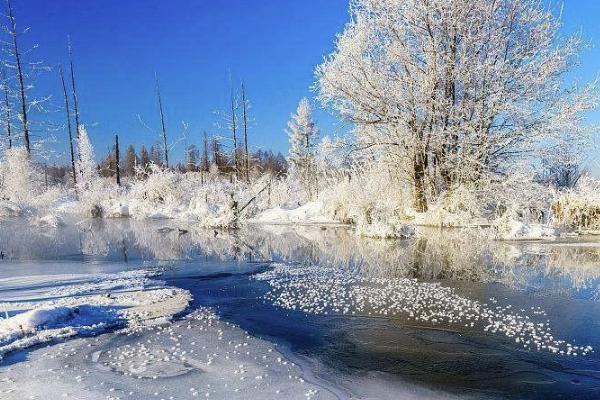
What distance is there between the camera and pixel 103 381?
4.16 m

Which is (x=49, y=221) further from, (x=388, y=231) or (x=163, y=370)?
(x=163, y=370)

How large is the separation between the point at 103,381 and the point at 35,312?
2079 millimetres

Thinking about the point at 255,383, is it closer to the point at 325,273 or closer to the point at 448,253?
the point at 325,273

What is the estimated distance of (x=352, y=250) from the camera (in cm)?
1206

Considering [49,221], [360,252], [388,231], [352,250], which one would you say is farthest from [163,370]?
[49,221]

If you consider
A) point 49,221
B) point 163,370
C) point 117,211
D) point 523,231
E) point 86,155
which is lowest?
point 163,370

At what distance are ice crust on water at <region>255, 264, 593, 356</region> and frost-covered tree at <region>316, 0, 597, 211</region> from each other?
1023cm

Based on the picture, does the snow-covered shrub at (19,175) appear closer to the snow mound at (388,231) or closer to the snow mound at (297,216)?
the snow mound at (297,216)

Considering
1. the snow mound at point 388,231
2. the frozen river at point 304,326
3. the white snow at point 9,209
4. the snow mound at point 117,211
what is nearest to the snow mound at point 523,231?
the snow mound at point 388,231

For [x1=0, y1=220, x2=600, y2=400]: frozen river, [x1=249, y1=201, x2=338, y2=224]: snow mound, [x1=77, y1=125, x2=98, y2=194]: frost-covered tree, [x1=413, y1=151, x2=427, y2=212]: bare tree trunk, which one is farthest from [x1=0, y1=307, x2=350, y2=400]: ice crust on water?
[x1=77, y1=125, x2=98, y2=194]: frost-covered tree

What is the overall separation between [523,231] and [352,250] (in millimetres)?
5888

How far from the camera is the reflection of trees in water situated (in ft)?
29.3

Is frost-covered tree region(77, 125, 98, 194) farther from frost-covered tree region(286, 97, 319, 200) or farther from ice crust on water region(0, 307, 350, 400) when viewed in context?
ice crust on water region(0, 307, 350, 400)

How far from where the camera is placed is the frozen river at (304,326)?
4086 mm
